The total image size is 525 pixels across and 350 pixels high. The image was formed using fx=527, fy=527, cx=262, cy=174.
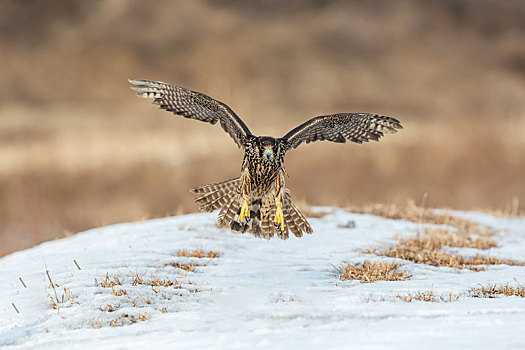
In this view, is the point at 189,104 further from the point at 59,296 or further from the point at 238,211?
the point at 59,296

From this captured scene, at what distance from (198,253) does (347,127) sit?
3.00 m

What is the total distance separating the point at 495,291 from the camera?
5980mm

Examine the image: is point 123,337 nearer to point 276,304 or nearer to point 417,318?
point 276,304

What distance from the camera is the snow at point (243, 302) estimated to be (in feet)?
15.0

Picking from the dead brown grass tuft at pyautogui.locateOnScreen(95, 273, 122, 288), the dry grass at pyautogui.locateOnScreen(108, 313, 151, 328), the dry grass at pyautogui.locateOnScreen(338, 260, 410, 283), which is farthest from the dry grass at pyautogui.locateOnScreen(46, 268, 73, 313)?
the dry grass at pyautogui.locateOnScreen(338, 260, 410, 283)

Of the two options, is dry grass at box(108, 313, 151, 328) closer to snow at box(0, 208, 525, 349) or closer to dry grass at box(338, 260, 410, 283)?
snow at box(0, 208, 525, 349)

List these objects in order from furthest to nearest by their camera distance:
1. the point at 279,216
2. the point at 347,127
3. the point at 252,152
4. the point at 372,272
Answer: the point at 347,127, the point at 279,216, the point at 372,272, the point at 252,152

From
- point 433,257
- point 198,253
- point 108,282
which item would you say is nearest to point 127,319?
point 108,282

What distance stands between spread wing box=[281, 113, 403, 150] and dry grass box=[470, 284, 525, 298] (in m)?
2.61

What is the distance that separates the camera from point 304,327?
482 centimetres

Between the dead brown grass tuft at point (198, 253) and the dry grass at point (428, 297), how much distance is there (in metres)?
3.32

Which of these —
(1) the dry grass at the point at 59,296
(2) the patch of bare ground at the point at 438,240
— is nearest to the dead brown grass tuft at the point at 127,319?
(1) the dry grass at the point at 59,296

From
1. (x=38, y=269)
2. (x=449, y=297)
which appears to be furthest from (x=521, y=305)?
(x=38, y=269)

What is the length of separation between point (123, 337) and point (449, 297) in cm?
341
